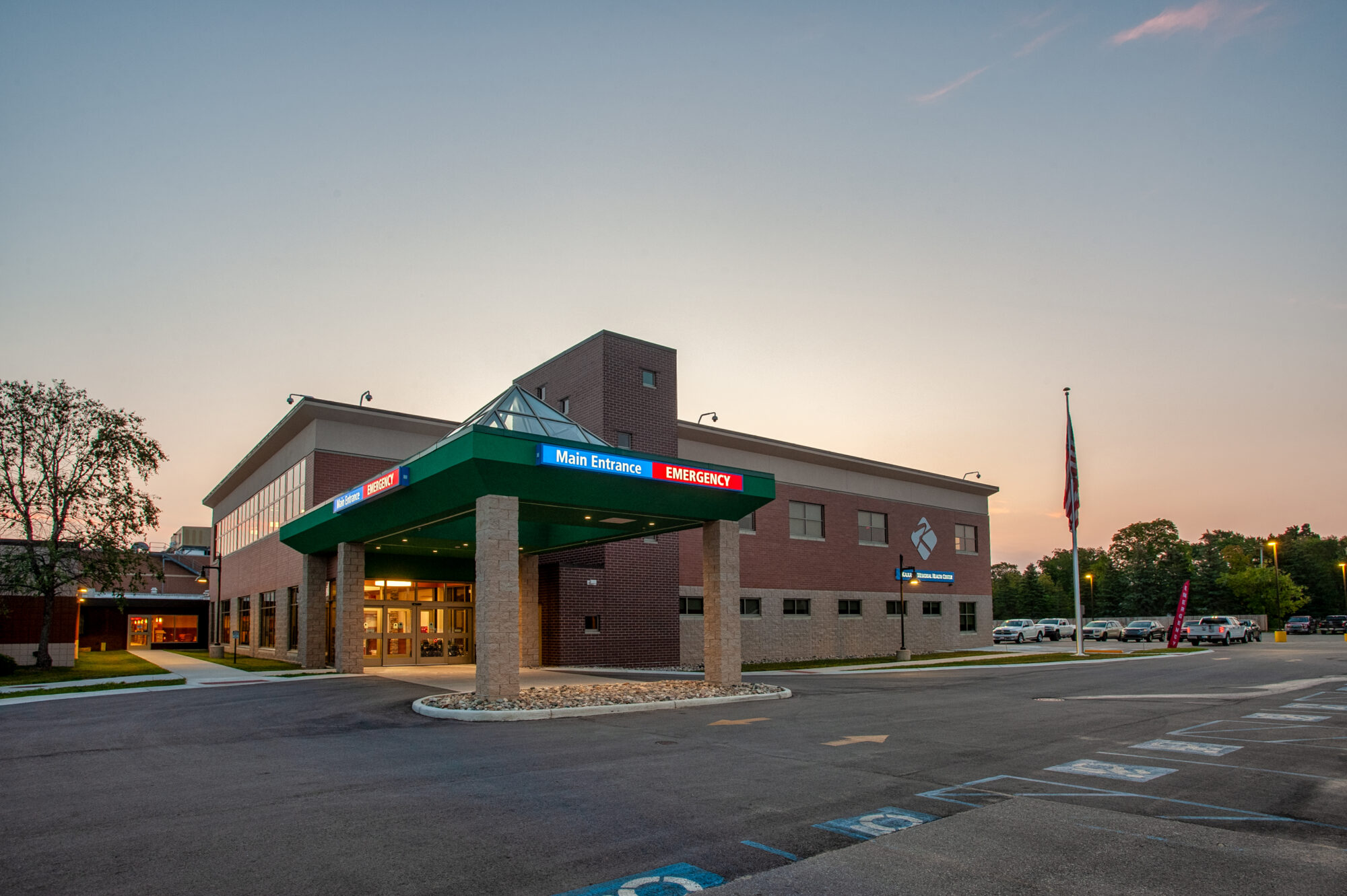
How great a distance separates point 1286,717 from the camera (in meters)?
16.0

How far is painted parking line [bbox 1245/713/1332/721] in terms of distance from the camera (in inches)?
615

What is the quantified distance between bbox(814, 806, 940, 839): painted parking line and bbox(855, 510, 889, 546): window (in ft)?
117

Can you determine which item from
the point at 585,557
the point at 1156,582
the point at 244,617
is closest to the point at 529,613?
the point at 585,557

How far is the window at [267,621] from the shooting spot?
120 feet

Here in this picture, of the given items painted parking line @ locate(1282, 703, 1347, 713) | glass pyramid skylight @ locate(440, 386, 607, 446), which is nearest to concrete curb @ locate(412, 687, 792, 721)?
glass pyramid skylight @ locate(440, 386, 607, 446)

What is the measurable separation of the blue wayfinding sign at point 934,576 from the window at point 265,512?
92.7 feet

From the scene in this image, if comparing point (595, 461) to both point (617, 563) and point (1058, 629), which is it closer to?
point (617, 563)

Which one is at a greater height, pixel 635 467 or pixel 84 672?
pixel 635 467

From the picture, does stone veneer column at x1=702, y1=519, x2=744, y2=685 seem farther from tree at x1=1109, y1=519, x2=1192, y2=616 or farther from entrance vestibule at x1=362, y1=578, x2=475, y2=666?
tree at x1=1109, y1=519, x2=1192, y2=616

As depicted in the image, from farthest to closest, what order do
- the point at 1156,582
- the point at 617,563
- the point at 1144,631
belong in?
the point at 1156,582
the point at 1144,631
the point at 617,563

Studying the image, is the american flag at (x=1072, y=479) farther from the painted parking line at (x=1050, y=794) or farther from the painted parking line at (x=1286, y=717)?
the painted parking line at (x=1050, y=794)

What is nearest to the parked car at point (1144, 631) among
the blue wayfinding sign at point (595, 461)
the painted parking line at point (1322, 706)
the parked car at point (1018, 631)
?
the parked car at point (1018, 631)

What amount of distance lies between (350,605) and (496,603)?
39.2ft


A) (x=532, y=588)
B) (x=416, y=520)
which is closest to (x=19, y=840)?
(x=416, y=520)
